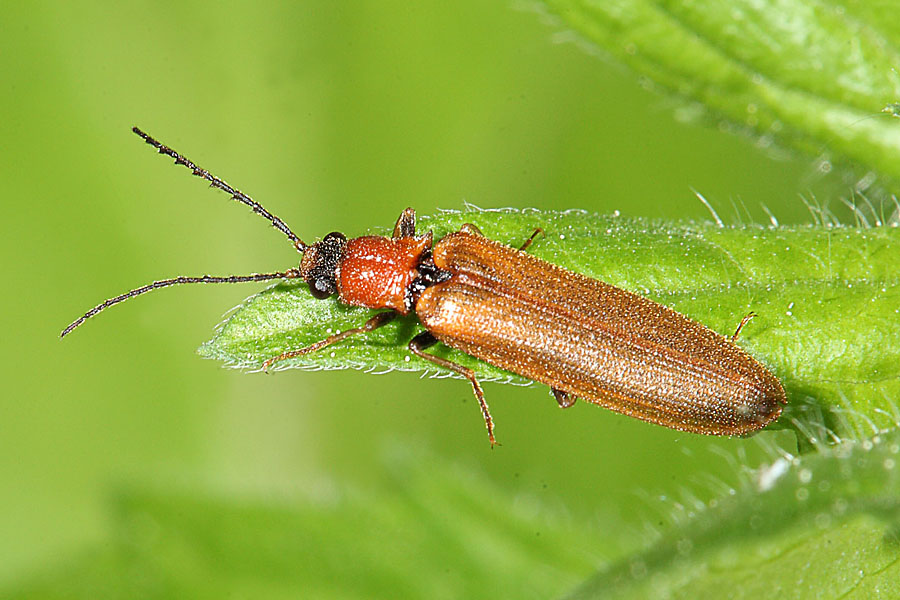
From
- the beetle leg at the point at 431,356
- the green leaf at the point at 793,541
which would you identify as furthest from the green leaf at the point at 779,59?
the green leaf at the point at 793,541

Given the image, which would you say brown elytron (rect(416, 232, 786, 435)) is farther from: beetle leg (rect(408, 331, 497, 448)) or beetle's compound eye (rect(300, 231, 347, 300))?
beetle's compound eye (rect(300, 231, 347, 300))

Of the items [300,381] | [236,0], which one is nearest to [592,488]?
[300,381]

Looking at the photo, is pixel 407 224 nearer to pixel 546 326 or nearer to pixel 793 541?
pixel 546 326

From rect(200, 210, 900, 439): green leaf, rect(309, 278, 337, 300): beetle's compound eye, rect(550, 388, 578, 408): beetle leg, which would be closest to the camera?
rect(200, 210, 900, 439): green leaf

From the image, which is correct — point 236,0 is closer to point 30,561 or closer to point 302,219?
point 302,219

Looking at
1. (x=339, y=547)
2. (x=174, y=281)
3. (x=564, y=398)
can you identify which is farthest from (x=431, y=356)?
(x=339, y=547)

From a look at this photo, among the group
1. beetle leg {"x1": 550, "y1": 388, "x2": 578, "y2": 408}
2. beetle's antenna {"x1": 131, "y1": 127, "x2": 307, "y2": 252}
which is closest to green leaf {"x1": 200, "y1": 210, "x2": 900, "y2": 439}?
beetle leg {"x1": 550, "y1": 388, "x2": 578, "y2": 408}
